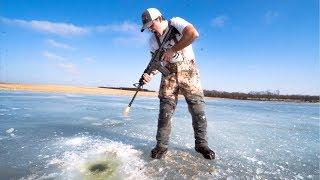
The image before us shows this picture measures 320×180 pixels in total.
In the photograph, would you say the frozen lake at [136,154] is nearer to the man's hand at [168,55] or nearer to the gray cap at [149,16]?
the man's hand at [168,55]

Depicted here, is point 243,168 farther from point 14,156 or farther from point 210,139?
point 14,156

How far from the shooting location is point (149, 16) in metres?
4.34

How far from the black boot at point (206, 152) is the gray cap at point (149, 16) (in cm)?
185

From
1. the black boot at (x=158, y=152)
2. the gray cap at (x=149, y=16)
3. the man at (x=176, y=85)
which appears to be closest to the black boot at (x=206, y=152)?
the man at (x=176, y=85)

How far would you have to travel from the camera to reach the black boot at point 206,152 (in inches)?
172

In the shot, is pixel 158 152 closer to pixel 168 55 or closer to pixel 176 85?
pixel 176 85

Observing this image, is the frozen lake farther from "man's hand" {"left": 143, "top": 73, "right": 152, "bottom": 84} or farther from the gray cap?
the gray cap

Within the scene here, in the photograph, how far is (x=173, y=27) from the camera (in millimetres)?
4426

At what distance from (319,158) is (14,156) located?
4.24m

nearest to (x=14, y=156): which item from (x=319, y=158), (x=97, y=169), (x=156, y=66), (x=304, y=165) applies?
(x=97, y=169)

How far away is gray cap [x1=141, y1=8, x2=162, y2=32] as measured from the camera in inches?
171

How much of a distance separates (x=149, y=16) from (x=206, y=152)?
1.98 metres

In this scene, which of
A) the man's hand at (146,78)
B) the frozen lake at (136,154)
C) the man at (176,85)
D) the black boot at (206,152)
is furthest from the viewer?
the man's hand at (146,78)

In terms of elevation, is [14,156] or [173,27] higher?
[173,27]
